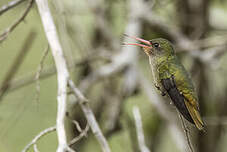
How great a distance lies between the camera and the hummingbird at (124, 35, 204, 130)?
2.32 m

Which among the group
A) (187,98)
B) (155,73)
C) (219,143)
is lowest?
(219,143)

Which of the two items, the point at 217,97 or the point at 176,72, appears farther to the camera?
the point at 217,97

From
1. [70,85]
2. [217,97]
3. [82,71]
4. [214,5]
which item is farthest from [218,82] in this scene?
[70,85]

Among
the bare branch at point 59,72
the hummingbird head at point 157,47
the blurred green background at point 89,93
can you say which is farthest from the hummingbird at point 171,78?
the blurred green background at point 89,93

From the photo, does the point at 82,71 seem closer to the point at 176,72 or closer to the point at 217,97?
the point at 217,97

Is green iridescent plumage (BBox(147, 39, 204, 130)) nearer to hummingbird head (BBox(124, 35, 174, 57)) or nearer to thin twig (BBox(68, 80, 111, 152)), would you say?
hummingbird head (BBox(124, 35, 174, 57))

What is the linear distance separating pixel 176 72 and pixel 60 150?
1.29 metres

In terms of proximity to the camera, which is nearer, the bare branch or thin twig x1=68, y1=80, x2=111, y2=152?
the bare branch

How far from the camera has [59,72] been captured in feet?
5.81

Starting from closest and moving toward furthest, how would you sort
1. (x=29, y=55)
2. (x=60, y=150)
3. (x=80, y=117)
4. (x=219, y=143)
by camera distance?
(x=60, y=150) → (x=80, y=117) → (x=219, y=143) → (x=29, y=55)

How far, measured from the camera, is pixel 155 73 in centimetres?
250

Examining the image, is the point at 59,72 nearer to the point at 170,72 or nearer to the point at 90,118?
the point at 90,118

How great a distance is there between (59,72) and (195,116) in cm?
93

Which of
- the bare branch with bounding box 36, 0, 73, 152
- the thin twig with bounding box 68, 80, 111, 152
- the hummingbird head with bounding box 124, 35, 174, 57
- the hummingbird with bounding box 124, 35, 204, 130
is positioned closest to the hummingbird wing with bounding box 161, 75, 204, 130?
the hummingbird with bounding box 124, 35, 204, 130
